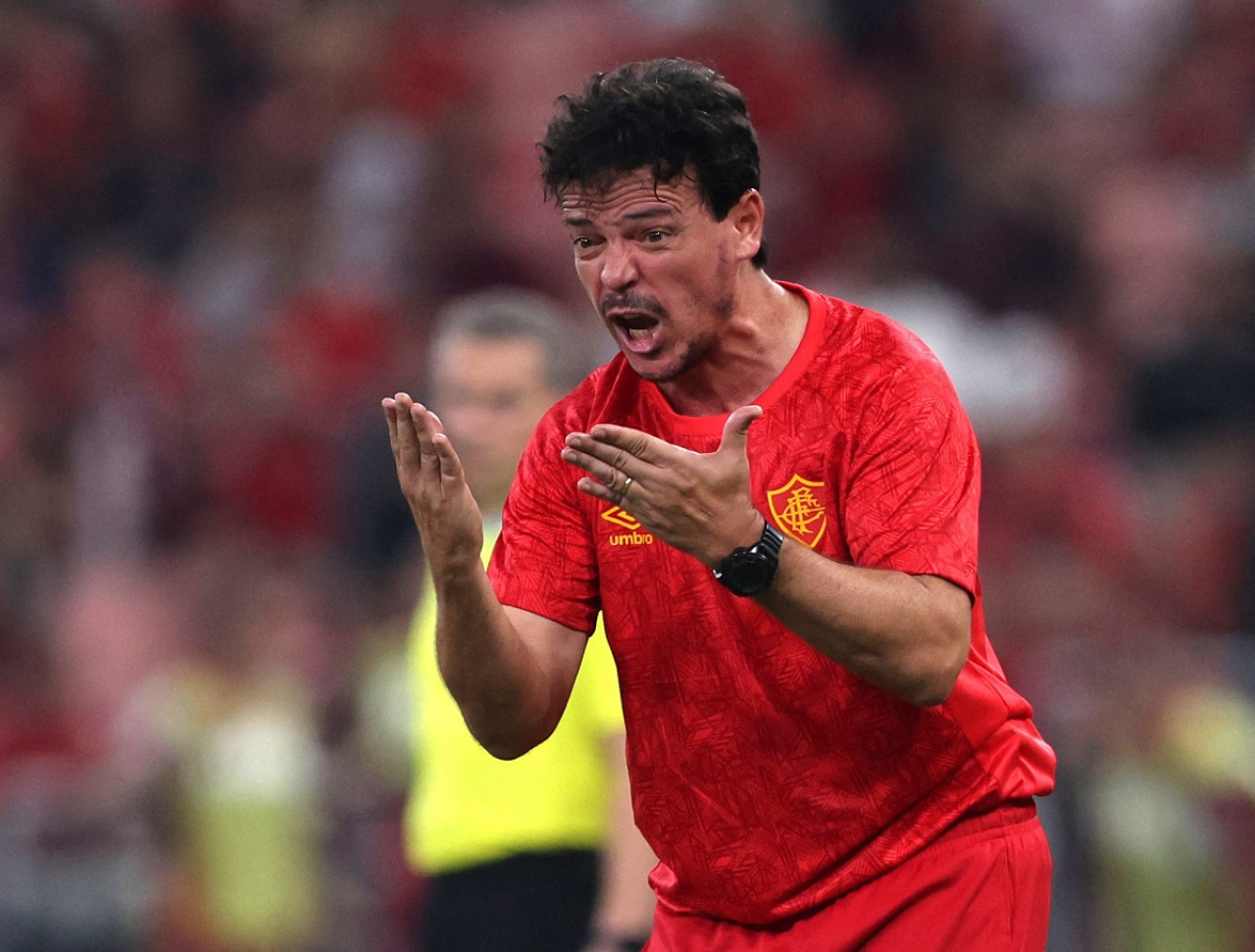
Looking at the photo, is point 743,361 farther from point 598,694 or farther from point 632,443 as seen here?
point 598,694

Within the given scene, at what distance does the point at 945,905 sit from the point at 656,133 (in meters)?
1.33

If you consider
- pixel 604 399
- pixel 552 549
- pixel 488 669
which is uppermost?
pixel 604 399

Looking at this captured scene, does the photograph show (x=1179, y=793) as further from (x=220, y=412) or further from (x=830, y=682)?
(x=220, y=412)

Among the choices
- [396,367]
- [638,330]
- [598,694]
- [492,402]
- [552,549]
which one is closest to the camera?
[638,330]

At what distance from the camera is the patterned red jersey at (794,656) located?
312 centimetres

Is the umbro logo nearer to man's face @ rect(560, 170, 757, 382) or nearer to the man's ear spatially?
man's face @ rect(560, 170, 757, 382)

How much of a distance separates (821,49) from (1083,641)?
3859 millimetres

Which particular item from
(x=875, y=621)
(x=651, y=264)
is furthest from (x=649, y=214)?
(x=875, y=621)

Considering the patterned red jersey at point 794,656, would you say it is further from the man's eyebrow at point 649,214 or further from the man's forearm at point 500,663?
the man's eyebrow at point 649,214

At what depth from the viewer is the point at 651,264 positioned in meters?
3.08

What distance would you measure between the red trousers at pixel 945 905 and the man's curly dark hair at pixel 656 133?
110 cm

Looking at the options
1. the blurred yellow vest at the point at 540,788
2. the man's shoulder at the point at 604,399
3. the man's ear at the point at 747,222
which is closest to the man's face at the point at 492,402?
the blurred yellow vest at the point at 540,788

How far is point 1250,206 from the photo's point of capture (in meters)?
8.26

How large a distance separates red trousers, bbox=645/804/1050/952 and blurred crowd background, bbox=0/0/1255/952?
296cm
